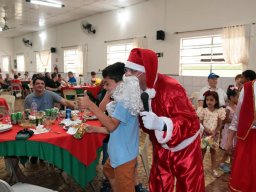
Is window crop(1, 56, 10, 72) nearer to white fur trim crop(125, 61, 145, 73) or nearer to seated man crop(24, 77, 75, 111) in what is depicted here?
seated man crop(24, 77, 75, 111)

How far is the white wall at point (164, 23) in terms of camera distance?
19.2ft

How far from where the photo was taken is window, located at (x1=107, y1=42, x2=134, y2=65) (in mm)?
8852

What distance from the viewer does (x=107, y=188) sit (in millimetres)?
2598

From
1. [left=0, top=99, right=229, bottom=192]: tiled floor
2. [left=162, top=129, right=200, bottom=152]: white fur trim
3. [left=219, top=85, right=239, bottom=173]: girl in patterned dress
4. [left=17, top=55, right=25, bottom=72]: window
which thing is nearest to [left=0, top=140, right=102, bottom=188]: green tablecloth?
[left=0, top=99, right=229, bottom=192]: tiled floor

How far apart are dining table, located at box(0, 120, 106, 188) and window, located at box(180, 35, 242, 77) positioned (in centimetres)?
481

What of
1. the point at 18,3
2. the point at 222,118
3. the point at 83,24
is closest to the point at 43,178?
the point at 222,118

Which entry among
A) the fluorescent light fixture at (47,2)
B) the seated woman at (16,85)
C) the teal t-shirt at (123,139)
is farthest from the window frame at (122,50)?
the teal t-shirt at (123,139)

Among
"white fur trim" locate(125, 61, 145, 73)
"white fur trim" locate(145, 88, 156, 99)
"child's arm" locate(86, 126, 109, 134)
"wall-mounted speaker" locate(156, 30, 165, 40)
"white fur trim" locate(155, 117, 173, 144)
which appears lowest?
"child's arm" locate(86, 126, 109, 134)

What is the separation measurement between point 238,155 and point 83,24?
9209 millimetres

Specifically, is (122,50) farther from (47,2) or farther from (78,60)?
(47,2)

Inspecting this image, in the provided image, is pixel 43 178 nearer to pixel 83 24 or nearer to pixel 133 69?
pixel 133 69

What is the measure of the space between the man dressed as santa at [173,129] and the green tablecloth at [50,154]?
0.93m

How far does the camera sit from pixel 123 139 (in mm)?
1815

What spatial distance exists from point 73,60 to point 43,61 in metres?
3.08
